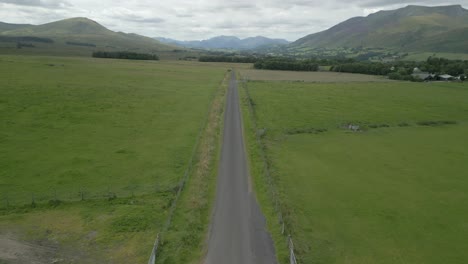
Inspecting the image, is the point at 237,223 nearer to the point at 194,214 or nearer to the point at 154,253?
the point at 194,214

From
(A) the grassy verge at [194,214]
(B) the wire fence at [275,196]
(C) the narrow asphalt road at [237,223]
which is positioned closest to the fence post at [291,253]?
(B) the wire fence at [275,196]

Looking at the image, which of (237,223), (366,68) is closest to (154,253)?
(237,223)

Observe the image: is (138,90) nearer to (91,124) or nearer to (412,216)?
(91,124)

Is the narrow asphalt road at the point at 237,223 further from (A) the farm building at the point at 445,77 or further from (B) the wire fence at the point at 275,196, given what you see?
(A) the farm building at the point at 445,77

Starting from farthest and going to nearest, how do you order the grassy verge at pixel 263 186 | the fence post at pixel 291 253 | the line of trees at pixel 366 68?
the line of trees at pixel 366 68, the grassy verge at pixel 263 186, the fence post at pixel 291 253

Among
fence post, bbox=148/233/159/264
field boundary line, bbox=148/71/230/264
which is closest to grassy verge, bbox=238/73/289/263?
field boundary line, bbox=148/71/230/264

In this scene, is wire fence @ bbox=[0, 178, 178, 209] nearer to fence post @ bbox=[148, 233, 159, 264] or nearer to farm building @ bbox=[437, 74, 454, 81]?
fence post @ bbox=[148, 233, 159, 264]
